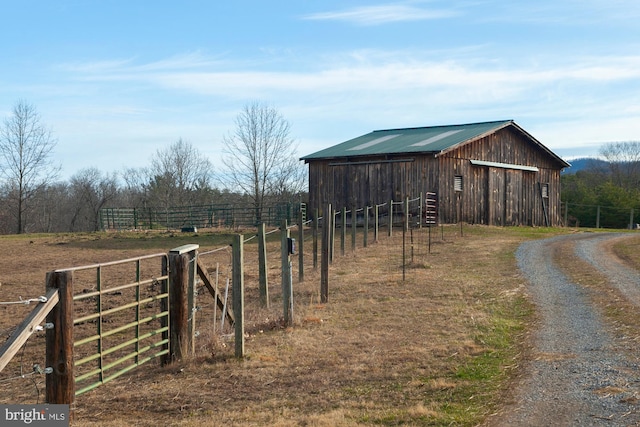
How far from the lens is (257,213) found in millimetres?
42688

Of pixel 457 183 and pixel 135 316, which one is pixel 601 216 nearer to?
pixel 457 183

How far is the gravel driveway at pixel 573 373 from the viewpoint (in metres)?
6.26

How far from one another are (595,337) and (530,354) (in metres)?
1.43

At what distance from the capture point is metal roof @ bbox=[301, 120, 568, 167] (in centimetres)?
3192

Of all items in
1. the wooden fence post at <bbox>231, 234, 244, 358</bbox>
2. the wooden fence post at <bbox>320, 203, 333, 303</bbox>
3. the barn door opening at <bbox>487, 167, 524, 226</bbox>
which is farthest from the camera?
the barn door opening at <bbox>487, 167, 524, 226</bbox>

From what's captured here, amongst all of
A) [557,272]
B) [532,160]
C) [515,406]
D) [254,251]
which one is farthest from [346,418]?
[532,160]

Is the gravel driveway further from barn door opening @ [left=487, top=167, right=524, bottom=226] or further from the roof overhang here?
barn door opening @ [left=487, top=167, right=524, bottom=226]

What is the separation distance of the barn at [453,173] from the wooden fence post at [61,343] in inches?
987

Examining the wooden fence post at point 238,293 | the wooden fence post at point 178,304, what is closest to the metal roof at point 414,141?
the wooden fence post at point 238,293

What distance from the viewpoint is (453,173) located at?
31.5m

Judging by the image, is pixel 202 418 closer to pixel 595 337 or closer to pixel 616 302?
pixel 595 337

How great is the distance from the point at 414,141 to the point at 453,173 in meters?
3.90

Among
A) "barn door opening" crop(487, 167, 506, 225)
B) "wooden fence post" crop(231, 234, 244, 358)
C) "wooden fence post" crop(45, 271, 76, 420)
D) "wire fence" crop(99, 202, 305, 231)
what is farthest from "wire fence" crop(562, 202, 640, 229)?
"wooden fence post" crop(45, 271, 76, 420)

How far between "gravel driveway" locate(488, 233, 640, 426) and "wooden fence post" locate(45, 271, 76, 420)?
3868 millimetres
